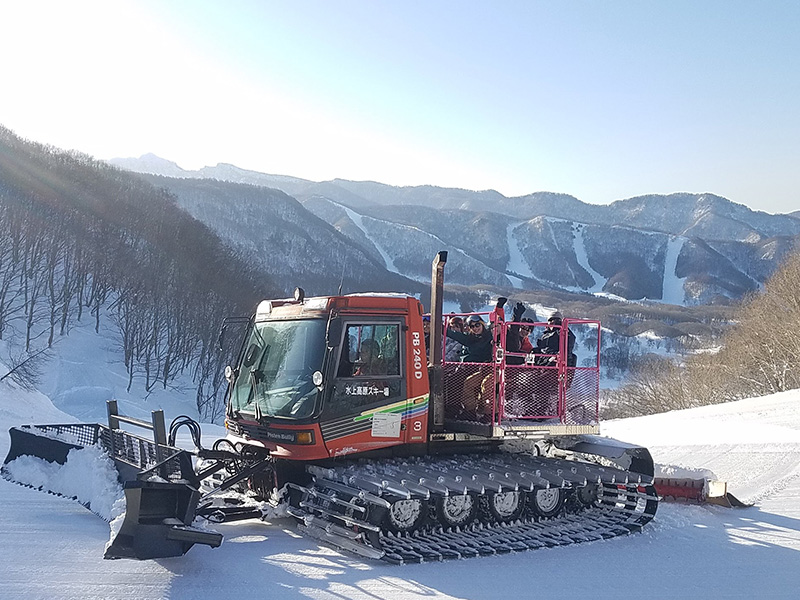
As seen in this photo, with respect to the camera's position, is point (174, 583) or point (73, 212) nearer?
point (174, 583)

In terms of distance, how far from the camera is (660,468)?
10.8 m

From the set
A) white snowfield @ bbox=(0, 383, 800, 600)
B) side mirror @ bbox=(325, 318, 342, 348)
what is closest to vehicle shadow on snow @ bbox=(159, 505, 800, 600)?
white snowfield @ bbox=(0, 383, 800, 600)

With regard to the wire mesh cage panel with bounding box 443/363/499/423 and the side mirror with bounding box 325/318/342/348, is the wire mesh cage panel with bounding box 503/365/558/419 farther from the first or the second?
the side mirror with bounding box 325/318/342/348

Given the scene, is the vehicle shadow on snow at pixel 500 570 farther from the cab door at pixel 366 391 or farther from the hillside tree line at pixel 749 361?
the hillside tree line at pixel 749 361

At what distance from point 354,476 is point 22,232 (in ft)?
141

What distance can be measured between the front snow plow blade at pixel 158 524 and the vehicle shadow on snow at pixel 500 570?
33 centimetres

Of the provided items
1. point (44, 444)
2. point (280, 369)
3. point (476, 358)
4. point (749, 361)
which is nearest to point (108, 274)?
point (749, 361)

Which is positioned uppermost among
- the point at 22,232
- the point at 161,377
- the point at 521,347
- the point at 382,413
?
the point at 22,232

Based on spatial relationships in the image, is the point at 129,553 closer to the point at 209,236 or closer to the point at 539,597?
the point at 539,597

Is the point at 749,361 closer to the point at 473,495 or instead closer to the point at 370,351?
the point at 473,495

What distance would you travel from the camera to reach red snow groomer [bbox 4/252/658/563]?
7488 mm

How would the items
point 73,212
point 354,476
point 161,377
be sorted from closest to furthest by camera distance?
point 354,476 → point 161,377 → point 73,212

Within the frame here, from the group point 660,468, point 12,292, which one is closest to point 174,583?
point 660,468

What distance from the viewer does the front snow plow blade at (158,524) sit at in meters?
6.13
